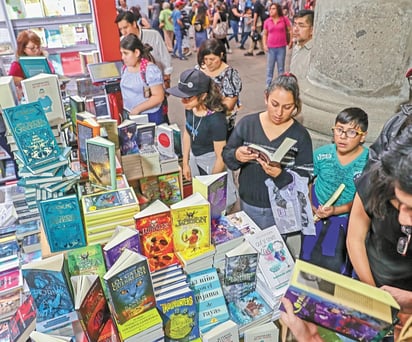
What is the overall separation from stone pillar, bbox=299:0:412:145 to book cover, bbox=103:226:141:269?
2328 millimetres

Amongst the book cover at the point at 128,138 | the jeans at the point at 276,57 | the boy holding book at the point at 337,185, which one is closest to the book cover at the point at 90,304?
the book cover at the point at 128,138

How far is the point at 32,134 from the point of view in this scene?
201cm

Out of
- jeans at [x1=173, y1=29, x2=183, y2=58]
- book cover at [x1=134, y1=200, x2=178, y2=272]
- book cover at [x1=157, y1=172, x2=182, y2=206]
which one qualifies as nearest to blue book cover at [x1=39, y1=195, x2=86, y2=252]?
book cover at [x1=134, y1=200, x2=178, y2=272]

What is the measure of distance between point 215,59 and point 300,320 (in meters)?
2.70

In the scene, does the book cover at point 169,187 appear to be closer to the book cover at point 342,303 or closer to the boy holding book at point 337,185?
the boy holding book at point 337,185

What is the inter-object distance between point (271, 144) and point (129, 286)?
121 cm

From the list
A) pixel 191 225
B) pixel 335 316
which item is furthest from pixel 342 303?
pixel 191 225

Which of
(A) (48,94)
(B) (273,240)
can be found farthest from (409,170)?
(A) (48,94)

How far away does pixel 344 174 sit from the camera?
2.50 m

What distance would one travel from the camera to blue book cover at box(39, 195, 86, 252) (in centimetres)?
182

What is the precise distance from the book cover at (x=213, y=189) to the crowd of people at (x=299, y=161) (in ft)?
1.17

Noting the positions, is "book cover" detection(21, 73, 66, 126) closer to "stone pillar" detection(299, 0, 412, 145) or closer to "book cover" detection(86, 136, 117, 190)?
"book cover" detection(86, 136, 117, 190)

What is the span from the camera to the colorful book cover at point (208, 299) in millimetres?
1760

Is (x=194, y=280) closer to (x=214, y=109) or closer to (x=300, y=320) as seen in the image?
(x=300, y=320)
